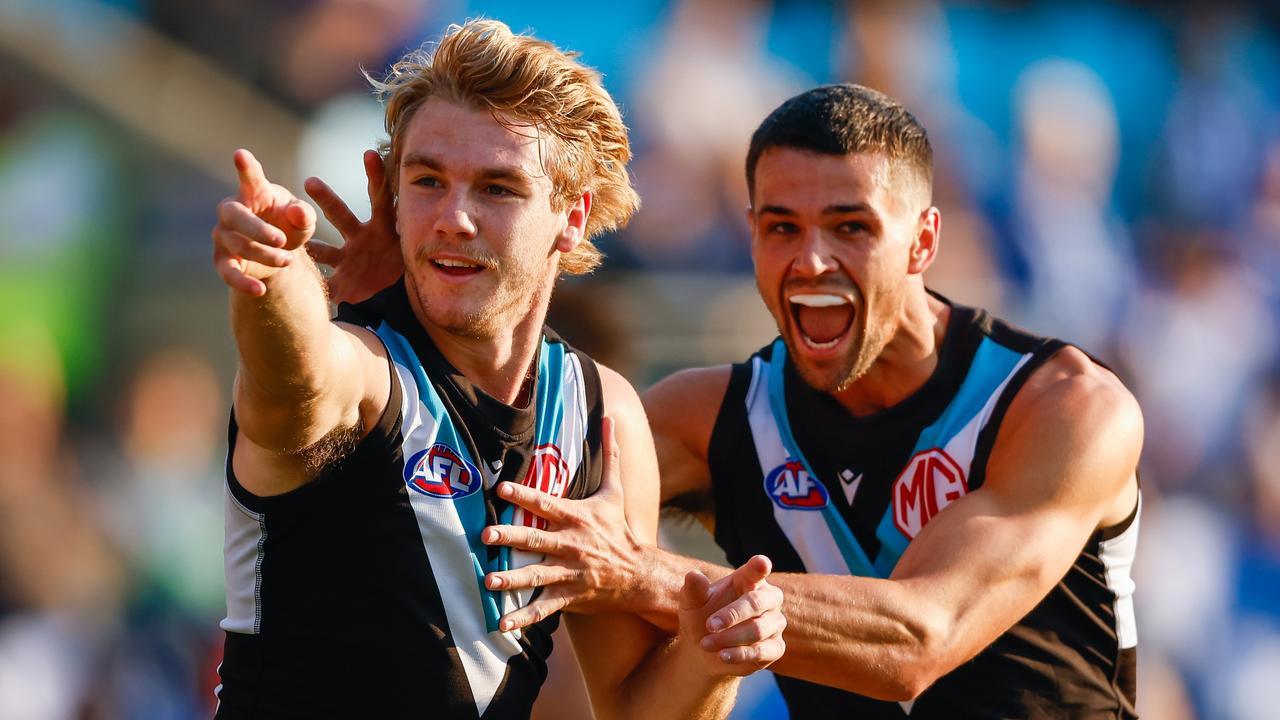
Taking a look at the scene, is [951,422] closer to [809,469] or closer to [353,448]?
[809,469]

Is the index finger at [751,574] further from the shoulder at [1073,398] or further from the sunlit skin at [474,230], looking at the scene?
the shoulder at [1073,398]

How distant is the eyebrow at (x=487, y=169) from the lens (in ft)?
12.8

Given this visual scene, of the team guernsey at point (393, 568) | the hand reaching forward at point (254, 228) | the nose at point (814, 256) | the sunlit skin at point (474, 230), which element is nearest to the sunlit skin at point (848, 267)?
the nose at point (814, 256)

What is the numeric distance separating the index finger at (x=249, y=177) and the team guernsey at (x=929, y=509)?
8.39 ft

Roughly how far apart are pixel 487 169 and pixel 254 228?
43.8 inches

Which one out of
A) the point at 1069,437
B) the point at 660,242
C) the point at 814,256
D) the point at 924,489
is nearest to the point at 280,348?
the point at 814,256

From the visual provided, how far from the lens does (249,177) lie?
2.87 meters

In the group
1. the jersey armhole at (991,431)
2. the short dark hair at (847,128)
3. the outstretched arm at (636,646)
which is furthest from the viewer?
the short dark hair at (847,128)

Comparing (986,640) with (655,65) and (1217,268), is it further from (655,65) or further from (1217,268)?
(1217,268)

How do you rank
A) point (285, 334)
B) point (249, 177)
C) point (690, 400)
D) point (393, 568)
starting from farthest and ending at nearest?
point (690, 400) → point (393, 568) → point (285, 334) → point (249, 177)

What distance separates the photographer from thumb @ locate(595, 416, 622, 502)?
4.07 m

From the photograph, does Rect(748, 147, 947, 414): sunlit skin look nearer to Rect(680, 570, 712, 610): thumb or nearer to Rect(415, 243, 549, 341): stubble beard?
Rect(415, 243, 549, 341): stubble beard

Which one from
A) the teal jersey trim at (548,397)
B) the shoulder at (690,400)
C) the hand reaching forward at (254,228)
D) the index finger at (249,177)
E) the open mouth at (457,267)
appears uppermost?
the index finger at (249,177)

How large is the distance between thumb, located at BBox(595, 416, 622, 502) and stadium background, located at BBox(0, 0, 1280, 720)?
372 centimetres
